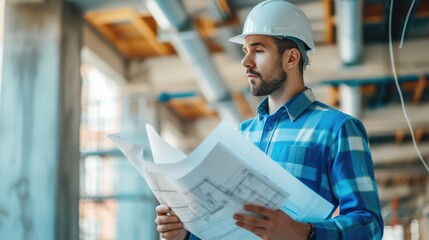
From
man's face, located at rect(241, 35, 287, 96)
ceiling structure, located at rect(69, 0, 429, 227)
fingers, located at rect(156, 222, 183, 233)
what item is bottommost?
fingers, located at rect(156, 222, 183, 233)

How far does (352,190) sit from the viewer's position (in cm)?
132

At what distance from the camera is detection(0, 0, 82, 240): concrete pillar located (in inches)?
185

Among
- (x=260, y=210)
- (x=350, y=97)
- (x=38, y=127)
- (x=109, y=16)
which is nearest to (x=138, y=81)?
(x=109, y=16)

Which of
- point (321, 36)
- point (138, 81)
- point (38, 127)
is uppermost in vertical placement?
point (321, 36)

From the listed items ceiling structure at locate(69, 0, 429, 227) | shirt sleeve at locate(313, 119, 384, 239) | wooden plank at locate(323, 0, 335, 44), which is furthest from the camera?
wooden plank at locate(323, 0, 335, 44)

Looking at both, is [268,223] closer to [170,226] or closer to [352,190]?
[352,190]

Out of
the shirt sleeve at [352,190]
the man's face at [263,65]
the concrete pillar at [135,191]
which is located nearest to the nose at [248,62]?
the man's face at [263,65]

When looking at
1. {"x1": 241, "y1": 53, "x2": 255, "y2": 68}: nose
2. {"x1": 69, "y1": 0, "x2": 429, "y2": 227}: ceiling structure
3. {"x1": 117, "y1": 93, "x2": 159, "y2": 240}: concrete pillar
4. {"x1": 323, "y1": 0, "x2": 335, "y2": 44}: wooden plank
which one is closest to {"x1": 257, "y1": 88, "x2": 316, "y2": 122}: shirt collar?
{"x1": 241, "y1": 53, "x2": 255, "y2": 68}: nose

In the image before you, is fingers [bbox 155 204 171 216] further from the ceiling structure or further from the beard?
the ceiling structure

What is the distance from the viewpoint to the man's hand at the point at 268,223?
1165 millimetres

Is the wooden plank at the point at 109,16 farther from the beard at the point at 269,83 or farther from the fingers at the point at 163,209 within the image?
the fingers at the point at 163,209

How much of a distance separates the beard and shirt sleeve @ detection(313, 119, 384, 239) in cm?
21

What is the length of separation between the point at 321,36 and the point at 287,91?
5.22 metres

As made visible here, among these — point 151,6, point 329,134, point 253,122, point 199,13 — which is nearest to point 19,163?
point 151,6
